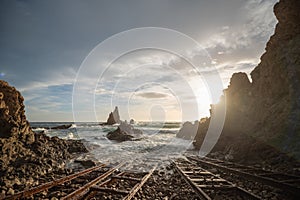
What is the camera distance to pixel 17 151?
360 inches

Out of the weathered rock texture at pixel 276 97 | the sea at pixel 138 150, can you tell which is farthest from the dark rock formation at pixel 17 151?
the weathered rock texture at pixel 276 97

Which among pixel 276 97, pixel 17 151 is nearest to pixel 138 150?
pixel 17 151

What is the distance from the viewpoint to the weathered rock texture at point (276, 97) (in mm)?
11141

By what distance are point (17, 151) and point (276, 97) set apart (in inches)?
728

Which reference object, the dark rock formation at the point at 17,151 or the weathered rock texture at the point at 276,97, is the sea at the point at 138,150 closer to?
the dark rock formation at the point at 17,151

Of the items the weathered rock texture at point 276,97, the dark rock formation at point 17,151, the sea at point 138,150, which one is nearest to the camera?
the dark rock formation at point 17,151

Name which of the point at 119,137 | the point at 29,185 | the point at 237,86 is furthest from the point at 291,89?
the point at 119,137

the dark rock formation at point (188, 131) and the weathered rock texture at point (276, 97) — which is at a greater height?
the weathered rock texture at point (276, 97)

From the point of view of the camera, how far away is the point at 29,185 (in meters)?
6.89

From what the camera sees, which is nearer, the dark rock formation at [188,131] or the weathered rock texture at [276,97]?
the weathered rock texture at [276,97]

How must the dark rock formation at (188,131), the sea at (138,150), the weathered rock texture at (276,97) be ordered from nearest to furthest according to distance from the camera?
1. the weathered rock texture at (276,97)
2. the sea at (138,150)
3. the dark rock formation at (188,131)

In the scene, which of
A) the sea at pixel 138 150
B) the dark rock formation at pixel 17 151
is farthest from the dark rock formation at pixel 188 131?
the dark rock formation at pixel 17 151

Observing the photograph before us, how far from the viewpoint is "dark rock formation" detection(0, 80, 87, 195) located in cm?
710

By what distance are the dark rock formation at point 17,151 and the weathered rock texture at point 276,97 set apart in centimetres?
1392
